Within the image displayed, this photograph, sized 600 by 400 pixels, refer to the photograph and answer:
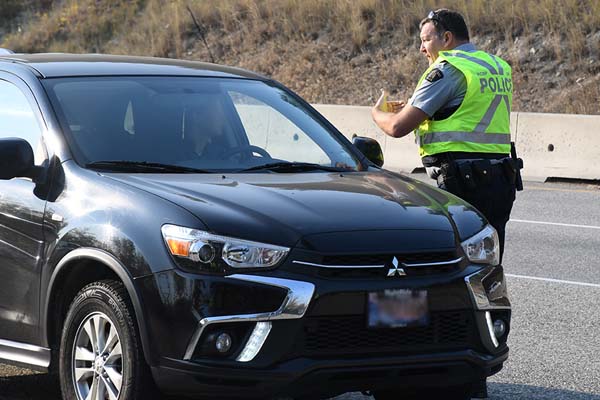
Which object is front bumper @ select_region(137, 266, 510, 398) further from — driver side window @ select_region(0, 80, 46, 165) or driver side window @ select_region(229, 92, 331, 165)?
driver side window @ select_region(229, 92, 331, 165)

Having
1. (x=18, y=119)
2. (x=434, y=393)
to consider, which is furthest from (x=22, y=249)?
(x=434, y=393)

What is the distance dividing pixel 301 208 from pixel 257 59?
24.0m

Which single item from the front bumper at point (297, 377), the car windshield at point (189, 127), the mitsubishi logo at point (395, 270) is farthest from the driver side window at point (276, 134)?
the front bumper at point (297, 377)

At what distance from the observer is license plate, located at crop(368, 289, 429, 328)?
4.84 m

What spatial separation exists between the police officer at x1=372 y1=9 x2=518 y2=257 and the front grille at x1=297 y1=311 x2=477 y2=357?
1.78 m

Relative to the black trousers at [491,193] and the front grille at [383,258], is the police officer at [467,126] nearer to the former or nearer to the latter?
the black trousers at [491,193]

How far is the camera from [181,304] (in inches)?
186

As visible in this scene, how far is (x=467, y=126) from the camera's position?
22.6 ft

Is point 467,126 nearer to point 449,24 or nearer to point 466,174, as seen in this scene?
point 466,174

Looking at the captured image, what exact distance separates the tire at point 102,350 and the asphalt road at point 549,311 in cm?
96

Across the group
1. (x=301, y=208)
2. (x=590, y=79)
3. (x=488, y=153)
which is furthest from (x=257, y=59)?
(x=301, y=208)

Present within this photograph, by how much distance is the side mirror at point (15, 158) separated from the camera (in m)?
5.38

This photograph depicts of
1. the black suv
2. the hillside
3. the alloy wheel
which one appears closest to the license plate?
the black suv

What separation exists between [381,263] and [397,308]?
183 mm
